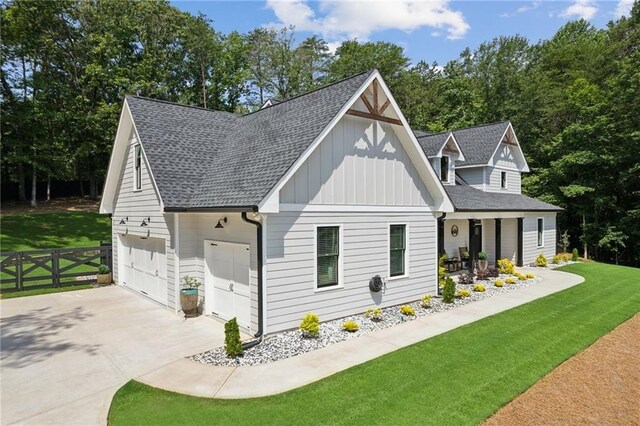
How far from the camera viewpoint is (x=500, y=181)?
21.2 meters

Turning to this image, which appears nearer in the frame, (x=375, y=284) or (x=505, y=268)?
(x=375, y=284)

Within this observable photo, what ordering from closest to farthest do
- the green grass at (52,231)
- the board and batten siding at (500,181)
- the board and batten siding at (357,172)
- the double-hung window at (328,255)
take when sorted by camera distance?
the board and batten siding at (357,172) < the double-hung window at (328,255) < the board and batten siding at (500,181) < the green grass at (52,231)

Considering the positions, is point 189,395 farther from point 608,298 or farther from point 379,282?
point 608,298

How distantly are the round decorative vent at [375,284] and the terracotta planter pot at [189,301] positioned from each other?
4983 mm

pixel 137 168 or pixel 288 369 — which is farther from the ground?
pixel 137 168

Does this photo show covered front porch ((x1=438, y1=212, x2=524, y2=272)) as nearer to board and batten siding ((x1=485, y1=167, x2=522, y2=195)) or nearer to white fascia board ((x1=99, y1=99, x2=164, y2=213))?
board and batten siding ((x1=485, y1=167, x2=522, y2=195))

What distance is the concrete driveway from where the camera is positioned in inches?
224

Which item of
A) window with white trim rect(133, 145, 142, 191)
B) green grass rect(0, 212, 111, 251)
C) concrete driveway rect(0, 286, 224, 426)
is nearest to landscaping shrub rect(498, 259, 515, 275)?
concrete driveway rect(0, 286, 224, 426)

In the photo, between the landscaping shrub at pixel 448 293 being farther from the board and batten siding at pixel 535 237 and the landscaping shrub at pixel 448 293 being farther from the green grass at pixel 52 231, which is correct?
the green grass at pixel 52 231

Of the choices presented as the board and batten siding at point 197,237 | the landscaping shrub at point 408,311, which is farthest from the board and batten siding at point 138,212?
the landscaping shrub at point 408,311

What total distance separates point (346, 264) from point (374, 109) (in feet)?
14.4

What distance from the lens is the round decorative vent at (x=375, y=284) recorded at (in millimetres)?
10383

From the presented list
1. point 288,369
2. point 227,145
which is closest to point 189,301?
point 288,369

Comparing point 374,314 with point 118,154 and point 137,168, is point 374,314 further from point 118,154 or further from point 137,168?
point 118,154
